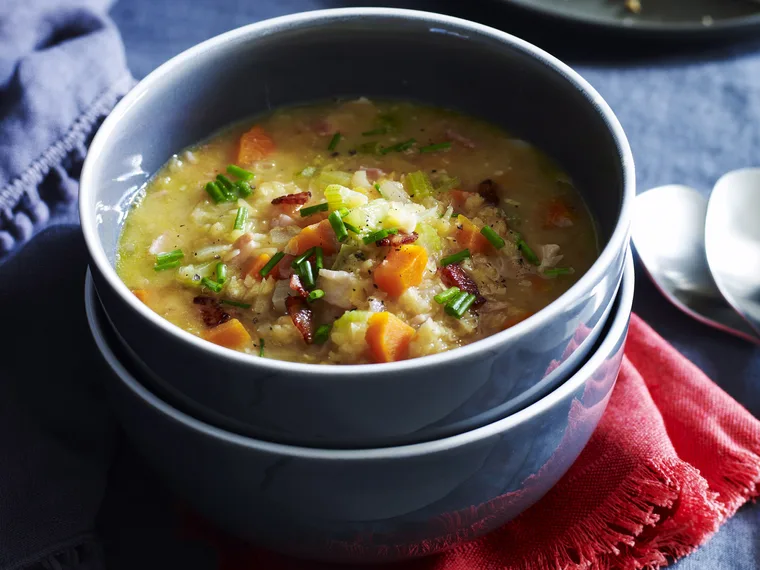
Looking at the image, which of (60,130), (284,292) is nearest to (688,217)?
(284,292)

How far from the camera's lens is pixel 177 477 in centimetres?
183

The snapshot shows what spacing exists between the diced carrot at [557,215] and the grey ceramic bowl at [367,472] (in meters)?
0.32

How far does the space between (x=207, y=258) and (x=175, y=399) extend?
20.0 inches

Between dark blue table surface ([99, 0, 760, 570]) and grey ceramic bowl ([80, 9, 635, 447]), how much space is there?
0.70 m

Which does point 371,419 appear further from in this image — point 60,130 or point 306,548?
point 60,130

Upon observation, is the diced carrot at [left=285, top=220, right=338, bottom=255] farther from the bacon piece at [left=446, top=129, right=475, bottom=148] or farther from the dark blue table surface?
the dark blue table surface

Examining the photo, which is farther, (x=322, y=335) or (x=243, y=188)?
(x=243, y=188)

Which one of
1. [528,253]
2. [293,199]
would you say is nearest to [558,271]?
[528,253]

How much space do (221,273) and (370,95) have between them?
83 cm

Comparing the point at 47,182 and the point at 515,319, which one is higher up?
the point at 515,319

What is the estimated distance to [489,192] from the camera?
2283 millimetres

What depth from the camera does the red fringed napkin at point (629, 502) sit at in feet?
6.79

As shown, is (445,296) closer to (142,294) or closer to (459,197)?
(459,197)

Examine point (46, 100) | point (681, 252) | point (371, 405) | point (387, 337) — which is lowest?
point (681, 252)
